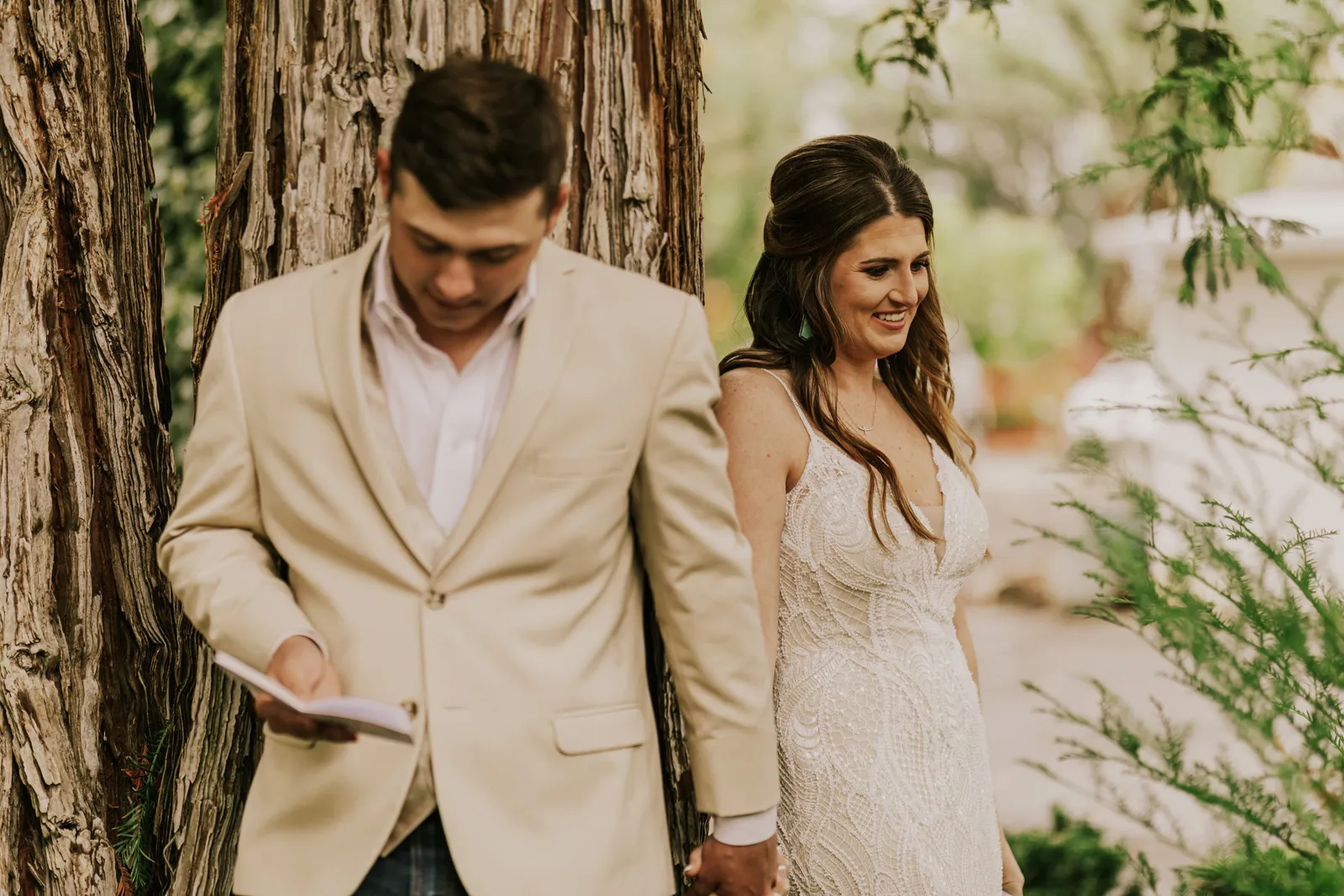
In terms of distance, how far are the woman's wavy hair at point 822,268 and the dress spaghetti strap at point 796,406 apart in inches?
0.6

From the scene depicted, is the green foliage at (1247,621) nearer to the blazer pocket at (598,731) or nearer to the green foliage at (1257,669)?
the green foliage at (1257,669)

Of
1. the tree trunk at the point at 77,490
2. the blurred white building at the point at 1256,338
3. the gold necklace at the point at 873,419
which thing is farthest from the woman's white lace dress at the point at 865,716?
the blurred white building at the point at 1256,338

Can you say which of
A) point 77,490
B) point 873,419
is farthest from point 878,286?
point 77,490

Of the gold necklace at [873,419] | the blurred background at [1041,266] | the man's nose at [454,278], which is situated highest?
the man's nose at [454,278]

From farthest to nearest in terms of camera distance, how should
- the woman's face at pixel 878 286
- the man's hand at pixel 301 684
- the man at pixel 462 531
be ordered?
the woman's face at pixel 878 286, the man at pixel 462 531, the man's hand at pixel 301 684

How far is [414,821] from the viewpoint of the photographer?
2.31 metres

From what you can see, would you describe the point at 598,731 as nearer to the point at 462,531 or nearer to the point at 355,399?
the point at 462,531

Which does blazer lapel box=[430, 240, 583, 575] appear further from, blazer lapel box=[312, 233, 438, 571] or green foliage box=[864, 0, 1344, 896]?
green foliage box=[864, 0, 1344, 896]

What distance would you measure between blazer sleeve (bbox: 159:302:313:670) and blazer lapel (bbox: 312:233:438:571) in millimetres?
157

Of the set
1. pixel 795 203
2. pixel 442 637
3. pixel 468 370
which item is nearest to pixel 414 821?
pixel 442 637

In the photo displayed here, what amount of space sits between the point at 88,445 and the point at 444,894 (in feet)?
4.88

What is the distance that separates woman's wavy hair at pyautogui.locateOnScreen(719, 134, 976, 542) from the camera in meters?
3.22

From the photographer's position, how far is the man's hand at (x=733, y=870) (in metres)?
2.53

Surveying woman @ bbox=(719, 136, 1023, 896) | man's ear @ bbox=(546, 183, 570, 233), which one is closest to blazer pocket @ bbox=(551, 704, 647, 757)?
woman @ bbox=(719, 136, 1023, 896)
